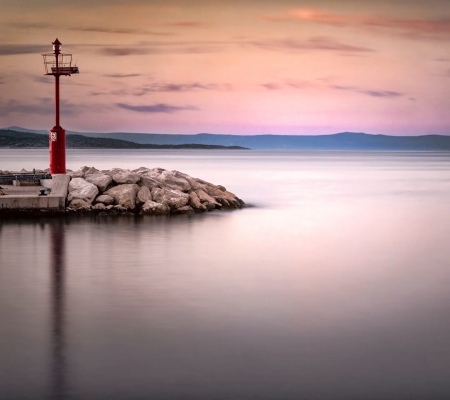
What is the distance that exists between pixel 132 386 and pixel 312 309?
292cm

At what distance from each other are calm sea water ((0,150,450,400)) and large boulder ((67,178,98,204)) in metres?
1.32

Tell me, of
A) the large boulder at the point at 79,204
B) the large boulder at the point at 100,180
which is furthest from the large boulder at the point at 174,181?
the large boulder at the point at 79,204

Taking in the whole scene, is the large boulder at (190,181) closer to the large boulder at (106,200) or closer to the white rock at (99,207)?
the large boulder at (106,200)

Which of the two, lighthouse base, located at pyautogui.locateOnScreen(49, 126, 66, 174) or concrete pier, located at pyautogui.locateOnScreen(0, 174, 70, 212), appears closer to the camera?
concrete pier, located at pyautogui.locateOnScreen(0, 174, 70, 212)

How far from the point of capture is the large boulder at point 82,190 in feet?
52.8

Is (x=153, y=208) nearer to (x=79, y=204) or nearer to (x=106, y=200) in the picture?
(x=106, y=200)

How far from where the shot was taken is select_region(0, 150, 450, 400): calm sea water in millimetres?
5035

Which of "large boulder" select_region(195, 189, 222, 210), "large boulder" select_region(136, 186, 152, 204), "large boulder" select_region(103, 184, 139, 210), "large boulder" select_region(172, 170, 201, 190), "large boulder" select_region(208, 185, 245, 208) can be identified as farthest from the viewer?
"large boulder" select_region(208, 185, 245, 208)

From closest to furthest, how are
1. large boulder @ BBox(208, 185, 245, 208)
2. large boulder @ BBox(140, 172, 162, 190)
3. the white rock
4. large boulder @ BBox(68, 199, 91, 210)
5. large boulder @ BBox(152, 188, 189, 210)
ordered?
large boulder @ BBox(68, 199, 91, 210)
the white rock
large boulder @ BBox(152, 188, 189, 210)
large boulder @ BBox(140, 172, 162, 190)
large boulder @ BBox(208, 185, 245, 208)

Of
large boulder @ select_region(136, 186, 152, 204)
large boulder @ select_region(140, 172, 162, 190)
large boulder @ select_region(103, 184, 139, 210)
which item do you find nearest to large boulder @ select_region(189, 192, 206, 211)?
large boulder @ select_region(140, 172, 162, 190)

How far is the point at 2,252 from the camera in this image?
11.3 meters

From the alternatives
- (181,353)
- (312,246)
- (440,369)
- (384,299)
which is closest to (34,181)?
(312,246)

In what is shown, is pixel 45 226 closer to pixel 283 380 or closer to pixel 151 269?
pixel 151 269

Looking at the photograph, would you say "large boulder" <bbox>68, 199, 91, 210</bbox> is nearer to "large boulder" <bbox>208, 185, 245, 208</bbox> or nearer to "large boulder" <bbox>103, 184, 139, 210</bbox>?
"large boulder" <bbox>103, 184, 139, 210</bbox>
